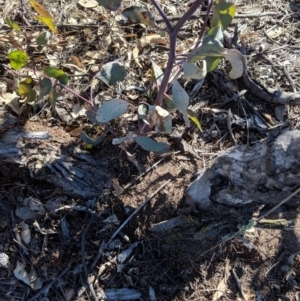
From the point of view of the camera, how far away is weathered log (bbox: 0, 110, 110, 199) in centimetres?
162

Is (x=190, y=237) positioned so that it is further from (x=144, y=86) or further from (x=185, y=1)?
(x=185, y=1)

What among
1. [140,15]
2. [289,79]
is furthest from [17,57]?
[289,79]

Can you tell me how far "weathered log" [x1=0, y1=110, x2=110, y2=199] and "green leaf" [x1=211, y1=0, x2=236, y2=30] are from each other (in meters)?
0.64

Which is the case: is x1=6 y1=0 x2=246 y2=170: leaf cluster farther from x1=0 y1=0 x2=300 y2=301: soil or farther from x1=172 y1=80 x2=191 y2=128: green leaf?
x1=0 y1=0 x2=300 y2=301: soil

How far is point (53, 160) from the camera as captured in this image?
1.63 meters

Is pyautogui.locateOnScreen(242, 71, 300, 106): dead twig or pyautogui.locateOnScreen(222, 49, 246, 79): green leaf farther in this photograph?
pyautogui.locateOnScreen(242, 71, 300, 106): dead twig

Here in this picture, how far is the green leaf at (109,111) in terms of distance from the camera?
1.40m

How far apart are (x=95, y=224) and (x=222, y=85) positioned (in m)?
0.77

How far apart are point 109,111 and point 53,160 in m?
0.35

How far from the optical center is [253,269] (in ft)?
5.58

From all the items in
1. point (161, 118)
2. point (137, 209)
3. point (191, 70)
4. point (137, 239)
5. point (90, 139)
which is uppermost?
point (191, 70)

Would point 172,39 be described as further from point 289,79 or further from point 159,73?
point 289,79

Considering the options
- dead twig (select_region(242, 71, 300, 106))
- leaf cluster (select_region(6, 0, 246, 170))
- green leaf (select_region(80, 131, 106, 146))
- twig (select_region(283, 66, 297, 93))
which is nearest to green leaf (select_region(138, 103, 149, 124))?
leaf cluster (select_region(6, 0, 246, 170))

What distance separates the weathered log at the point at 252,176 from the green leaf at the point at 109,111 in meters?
0.36
